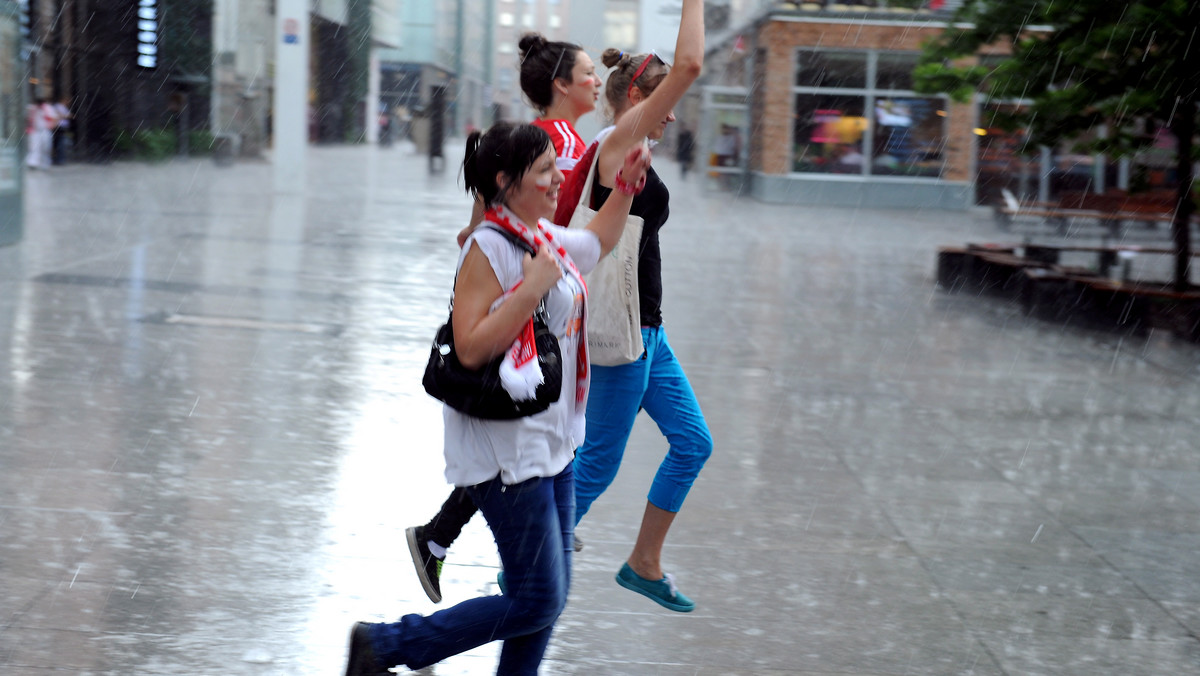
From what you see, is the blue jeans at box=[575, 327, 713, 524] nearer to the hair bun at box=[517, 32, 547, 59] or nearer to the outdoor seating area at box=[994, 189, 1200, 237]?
the hair bun at box=[517, 32, 547, 59]

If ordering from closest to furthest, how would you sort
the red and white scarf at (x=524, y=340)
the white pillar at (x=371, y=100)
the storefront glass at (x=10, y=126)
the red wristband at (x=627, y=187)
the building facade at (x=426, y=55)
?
the red and white scarf at (x=524, y=340), the red wristband at (x=627, y=187), the storefront glass at (x=10, y=126), the white pillar at (x=371, y=100), the building facade at (x=426, y=55)

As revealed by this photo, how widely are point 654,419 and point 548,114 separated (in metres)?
0.97

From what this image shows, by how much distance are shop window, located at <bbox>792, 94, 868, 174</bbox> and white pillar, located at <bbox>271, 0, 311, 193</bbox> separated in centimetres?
1231

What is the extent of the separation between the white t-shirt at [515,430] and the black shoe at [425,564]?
879 millimetres

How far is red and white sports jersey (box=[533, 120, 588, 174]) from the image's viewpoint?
3.55 metres

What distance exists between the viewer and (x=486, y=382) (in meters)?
2.67

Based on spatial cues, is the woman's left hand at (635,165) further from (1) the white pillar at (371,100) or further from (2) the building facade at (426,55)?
(2) the building facade at (426,55)

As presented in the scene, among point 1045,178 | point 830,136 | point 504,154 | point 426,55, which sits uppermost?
point 426,55

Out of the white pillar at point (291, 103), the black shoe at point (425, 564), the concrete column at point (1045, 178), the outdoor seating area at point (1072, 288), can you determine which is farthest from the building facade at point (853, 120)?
the black shoe at point (425, 564)

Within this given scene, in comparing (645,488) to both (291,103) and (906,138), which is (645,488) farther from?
(906,138)

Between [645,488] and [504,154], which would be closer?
[504,154]

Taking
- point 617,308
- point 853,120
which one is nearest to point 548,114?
point 617,308

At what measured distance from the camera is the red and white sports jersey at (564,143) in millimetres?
3553

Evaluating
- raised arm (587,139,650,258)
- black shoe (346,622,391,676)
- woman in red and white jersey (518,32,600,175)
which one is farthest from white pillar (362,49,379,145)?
black shoe (346,622,391,676)
